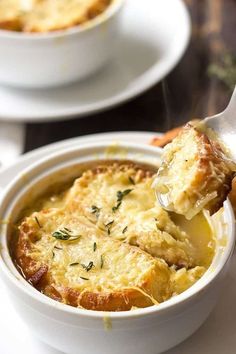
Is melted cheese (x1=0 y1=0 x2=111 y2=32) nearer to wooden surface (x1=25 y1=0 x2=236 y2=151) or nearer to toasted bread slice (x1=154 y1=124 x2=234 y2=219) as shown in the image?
wooden surface (x1=25 y1=0 x2=236 y2=151)

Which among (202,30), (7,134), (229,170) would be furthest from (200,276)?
(202,30)

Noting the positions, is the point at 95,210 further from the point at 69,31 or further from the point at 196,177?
the point at 69,31

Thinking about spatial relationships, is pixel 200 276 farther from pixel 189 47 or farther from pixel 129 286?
pixel 189 47

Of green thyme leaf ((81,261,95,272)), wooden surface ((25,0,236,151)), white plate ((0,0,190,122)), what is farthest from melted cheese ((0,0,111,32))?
green thyme leaf ((81,261,95,272))

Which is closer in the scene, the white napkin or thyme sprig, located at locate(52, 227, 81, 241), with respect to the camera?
thyme sprig, located at locate(52, 227, 81, 241)

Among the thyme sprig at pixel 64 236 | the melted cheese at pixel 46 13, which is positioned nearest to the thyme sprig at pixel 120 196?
the thyme sprig at pixel 64 236

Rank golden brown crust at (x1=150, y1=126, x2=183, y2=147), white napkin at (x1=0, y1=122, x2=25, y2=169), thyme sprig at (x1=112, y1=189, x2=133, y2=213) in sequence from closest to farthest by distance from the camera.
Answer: thyme sprig at (x1=112, y1=189, x2=133, y2=213) < golden brown crust at (x1=150, y1=126, x2=183, y2=147) < white napkin at (x1=0, y1=122, x2=25, y2=169)

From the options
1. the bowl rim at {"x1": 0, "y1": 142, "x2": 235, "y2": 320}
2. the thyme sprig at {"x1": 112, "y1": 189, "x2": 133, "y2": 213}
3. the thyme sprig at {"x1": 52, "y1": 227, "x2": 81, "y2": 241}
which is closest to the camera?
the bowl rim at {"x1": 0, "y1": 142, "x2": 235, "y2": 320}

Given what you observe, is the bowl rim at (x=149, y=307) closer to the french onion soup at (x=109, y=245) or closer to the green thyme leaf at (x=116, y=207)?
the french onion soup at (x=109, y=245)
